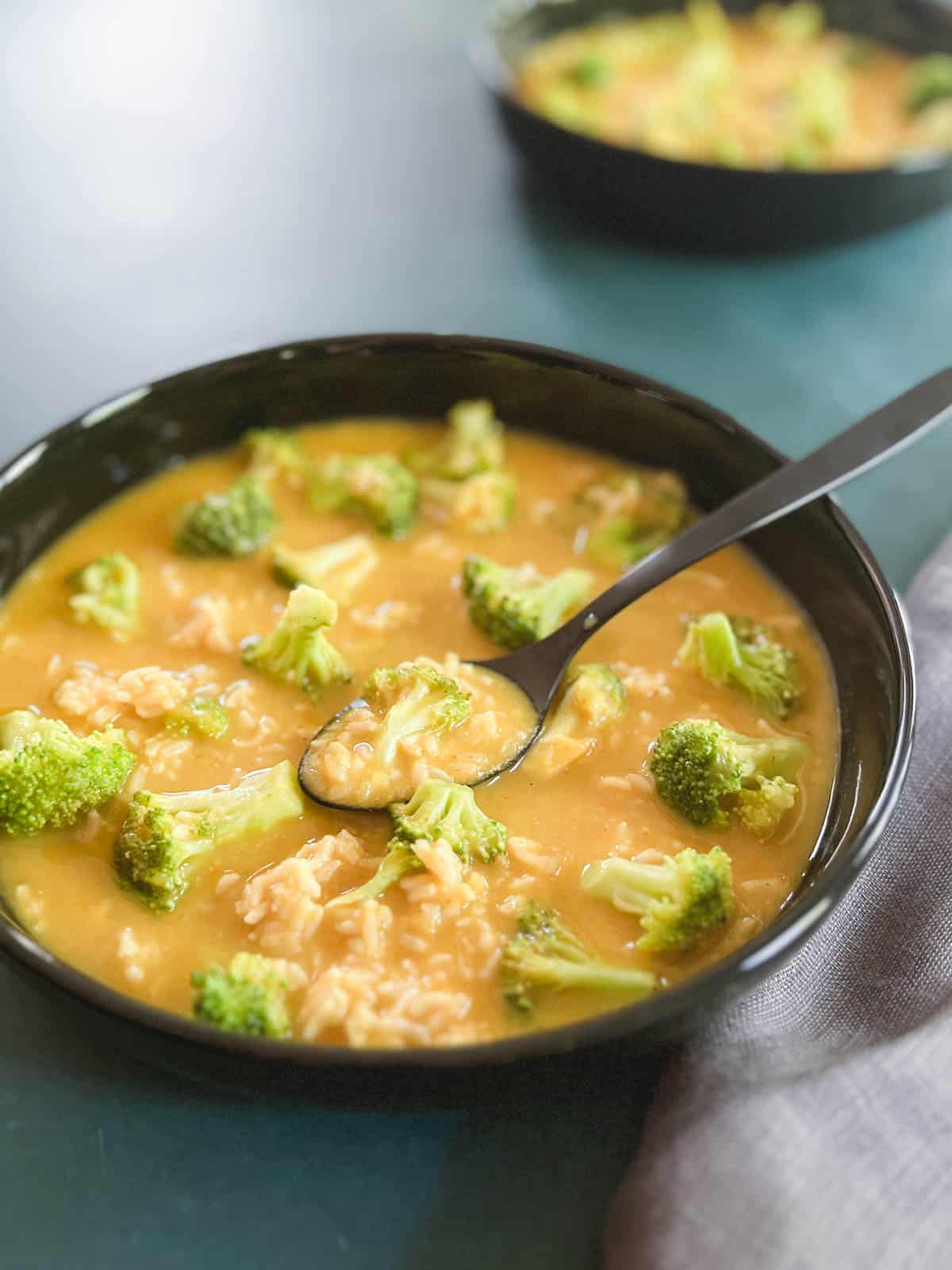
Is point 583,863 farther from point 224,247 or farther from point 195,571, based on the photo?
point 224,247

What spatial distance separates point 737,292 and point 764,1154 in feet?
10.0

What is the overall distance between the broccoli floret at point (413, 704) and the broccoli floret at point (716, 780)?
0.41 meters

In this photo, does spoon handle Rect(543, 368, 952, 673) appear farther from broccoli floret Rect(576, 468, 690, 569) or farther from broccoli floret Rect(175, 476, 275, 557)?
broccoli floret Rect(175, 476, 275, 557)

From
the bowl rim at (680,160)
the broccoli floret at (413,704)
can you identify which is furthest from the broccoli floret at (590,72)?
the broccoli floret at (413,704)

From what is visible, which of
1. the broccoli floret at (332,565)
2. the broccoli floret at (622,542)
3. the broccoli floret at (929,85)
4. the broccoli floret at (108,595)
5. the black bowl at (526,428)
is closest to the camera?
the black bowl at (526,428)

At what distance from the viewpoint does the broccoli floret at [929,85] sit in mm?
4902

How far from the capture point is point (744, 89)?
16.9ft

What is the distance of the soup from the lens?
15.4 ft

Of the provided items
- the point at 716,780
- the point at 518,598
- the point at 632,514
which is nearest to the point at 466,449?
the point at 632,514

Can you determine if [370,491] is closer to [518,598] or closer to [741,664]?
[518,598]

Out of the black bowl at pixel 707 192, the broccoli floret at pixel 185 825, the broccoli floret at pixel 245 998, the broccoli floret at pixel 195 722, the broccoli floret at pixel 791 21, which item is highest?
the broccoli floret at pixel 791 21

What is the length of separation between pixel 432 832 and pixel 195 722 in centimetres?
60

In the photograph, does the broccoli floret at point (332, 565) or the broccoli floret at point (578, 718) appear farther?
the broccoli floret at point (332, 565)

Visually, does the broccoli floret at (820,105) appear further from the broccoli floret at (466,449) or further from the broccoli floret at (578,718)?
the broccoli floret at (578,718)
